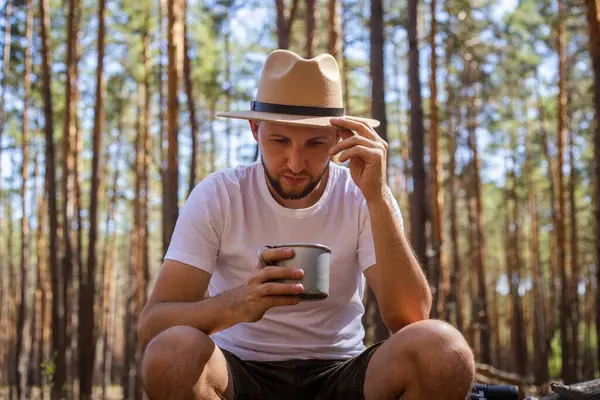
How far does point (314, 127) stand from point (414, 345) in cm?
97

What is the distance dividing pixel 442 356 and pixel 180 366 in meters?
0.94

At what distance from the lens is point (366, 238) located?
3.20 metres

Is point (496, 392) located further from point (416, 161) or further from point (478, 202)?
point (478, 202)

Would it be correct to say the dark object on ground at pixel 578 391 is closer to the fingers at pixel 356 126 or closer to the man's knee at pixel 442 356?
the man's knee at pixel 442 356

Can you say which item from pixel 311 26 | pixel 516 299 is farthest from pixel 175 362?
pixel 516 299

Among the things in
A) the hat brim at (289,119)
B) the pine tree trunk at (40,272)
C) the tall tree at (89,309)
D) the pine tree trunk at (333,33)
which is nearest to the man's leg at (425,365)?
the hat brim at (289,119)

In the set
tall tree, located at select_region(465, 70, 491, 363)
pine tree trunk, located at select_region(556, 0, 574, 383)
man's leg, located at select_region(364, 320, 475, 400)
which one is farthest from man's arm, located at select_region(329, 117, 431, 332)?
tall tree, located at select_region(465, 70, 491, 363)

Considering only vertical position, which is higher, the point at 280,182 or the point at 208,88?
the point at 208,88

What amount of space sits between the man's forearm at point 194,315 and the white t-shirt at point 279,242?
0.24 metres

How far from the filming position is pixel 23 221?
62.4ft

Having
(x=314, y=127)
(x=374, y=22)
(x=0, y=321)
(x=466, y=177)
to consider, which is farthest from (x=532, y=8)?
(x=0, y=321)

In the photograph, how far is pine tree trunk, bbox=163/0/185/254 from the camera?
1153cm

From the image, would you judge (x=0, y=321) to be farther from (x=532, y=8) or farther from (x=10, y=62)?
(x=532, y=8)

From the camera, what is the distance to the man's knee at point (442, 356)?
266cm
